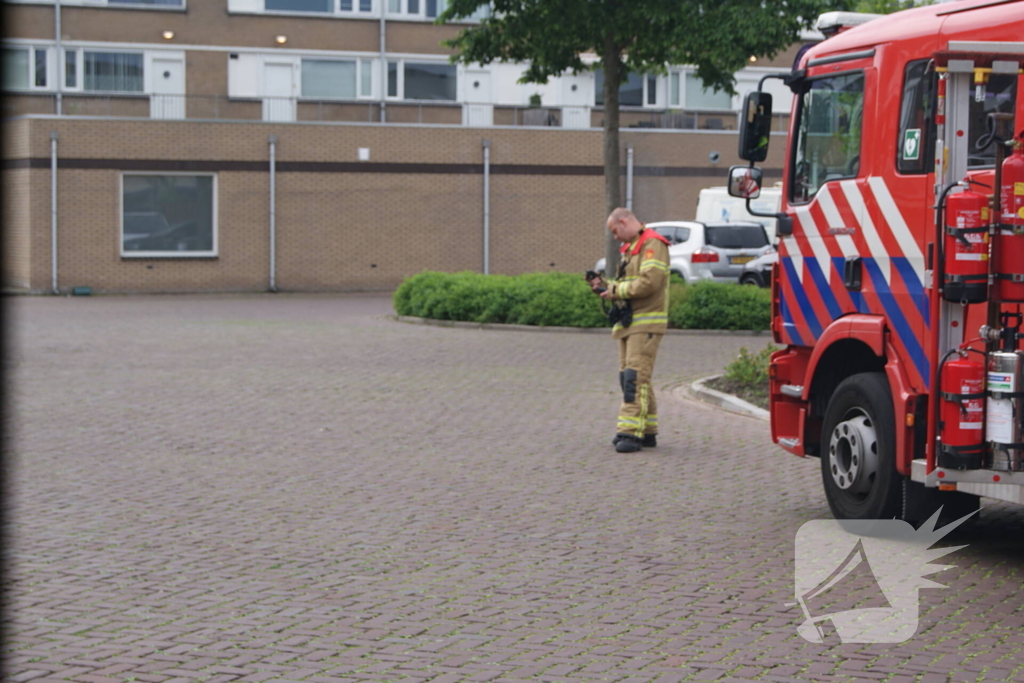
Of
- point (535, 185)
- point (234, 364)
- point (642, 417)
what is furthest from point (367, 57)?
point (642, 417)

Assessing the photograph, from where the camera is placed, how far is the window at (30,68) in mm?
36000

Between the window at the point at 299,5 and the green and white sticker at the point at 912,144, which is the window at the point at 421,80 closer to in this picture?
the window at the point at 299,5

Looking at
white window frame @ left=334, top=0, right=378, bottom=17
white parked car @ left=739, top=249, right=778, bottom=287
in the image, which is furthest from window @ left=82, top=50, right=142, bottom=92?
white parked car @ left=739, top=249, right=778, bottom=287

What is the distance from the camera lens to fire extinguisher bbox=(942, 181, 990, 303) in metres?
6.14

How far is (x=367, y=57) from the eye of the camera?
1513 inches

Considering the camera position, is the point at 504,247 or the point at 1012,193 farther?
the point at 504,247

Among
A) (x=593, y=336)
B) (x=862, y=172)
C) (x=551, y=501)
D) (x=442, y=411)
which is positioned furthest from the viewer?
(x=593, y=336)

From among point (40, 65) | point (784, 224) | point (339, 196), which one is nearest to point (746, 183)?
point (784, 224)

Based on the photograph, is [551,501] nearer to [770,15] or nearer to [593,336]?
[593,336]

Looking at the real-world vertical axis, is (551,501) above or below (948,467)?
below

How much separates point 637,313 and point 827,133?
270 cm

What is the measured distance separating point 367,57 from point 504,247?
7.23 metres

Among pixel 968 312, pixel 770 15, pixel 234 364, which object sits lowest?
pixel 234 364

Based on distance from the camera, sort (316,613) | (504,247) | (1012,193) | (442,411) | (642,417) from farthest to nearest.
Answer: (504,247) < (442,411) < (642,417) < (1012,193) < (316,613)
